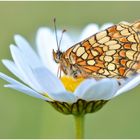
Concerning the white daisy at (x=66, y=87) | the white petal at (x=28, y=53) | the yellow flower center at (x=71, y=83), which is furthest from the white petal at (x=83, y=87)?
the white petal at (x=28, y=53)

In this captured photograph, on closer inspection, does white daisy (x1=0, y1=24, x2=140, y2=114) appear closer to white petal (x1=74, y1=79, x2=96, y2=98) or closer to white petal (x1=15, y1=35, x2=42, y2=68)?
white petal (x1=74, y1=79, x2=96, y2=98)

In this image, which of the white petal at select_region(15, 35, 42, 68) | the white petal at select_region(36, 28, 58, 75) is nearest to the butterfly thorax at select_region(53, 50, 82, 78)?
the white petal at select_region(15, 35, 42, 68)

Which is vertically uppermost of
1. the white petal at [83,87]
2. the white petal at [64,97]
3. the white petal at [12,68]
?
the white petal at [12,68]

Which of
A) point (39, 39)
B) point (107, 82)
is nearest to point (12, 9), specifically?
point (39, 39)

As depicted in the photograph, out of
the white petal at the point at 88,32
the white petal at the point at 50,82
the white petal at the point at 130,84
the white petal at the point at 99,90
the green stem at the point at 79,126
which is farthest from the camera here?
the white petal at the point at 88,32

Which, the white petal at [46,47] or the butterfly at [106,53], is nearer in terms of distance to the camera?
the butterfly at [106,53]

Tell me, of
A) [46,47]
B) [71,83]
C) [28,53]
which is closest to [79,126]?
[71,83]

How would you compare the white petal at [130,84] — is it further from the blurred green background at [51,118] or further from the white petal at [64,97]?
the blurred green background at [51,118]

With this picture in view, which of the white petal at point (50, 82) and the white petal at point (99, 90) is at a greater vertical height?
the white petal at point (50, 82)
